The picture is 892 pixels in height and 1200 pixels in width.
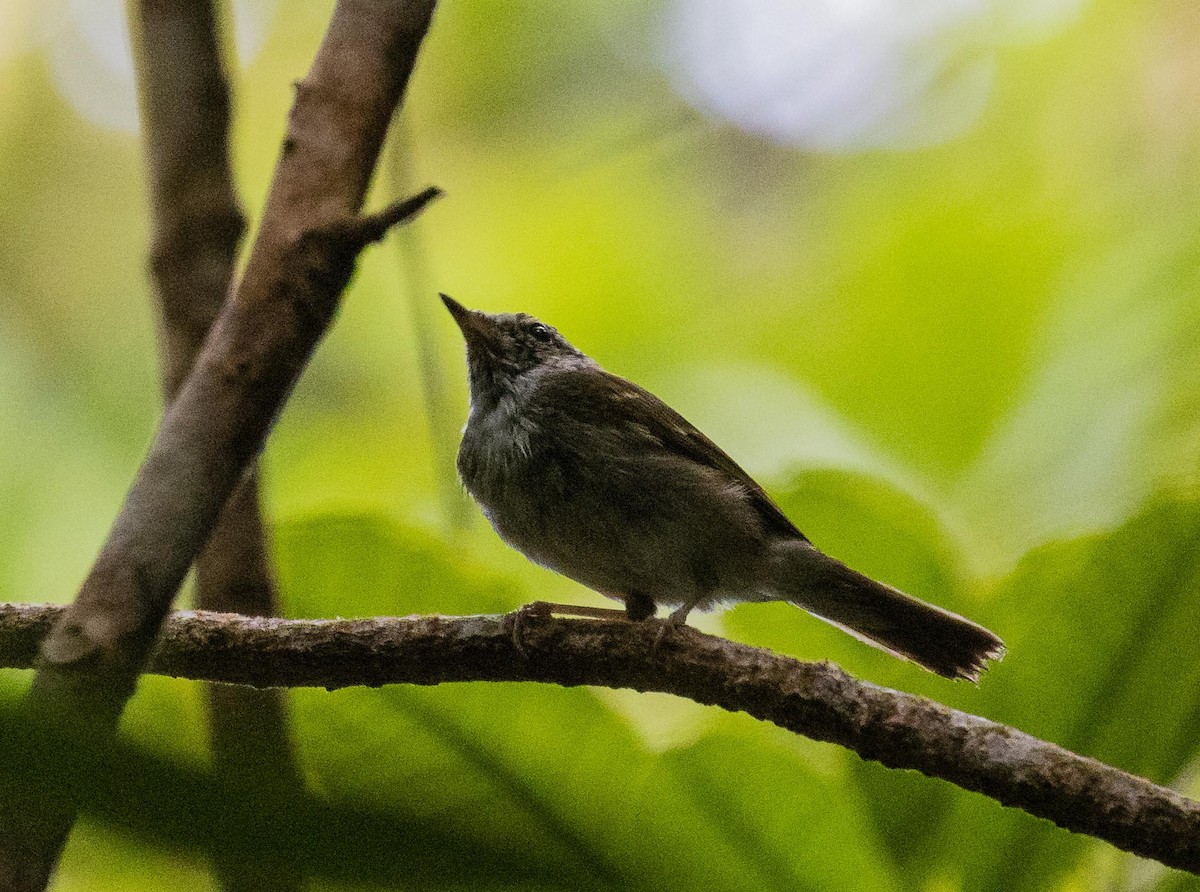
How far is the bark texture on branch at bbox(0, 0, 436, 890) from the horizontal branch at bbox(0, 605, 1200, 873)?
0.60m

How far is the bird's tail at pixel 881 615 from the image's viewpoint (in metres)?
2.93

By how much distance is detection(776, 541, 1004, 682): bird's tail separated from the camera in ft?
9.61

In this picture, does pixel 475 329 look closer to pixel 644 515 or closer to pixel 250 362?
pixel 644 515

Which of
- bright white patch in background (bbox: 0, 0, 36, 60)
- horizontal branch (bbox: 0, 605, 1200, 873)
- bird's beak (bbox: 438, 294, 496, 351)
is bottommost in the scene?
horizontal branch (bbox: 0, 605, 1200, 873)

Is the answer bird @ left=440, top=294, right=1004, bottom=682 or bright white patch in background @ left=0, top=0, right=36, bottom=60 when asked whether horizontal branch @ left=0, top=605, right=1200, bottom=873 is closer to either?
bird @ left=440, top=294, right=1004, bottom=682

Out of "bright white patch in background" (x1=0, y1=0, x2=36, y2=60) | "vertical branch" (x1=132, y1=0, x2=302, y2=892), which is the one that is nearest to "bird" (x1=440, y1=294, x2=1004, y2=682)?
"vertical branch" (x1=132, y1=0, x2=302, y2=892)

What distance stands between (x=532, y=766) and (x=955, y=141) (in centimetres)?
511

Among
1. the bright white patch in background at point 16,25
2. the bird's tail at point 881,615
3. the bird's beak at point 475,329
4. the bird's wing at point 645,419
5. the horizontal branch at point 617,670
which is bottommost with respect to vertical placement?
the horizontal branch at point 617,670

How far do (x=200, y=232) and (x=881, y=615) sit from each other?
2.17 metres

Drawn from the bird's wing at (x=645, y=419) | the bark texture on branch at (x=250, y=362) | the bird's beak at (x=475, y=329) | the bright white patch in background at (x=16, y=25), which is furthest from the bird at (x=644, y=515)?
the bright white patch in background at (x=16, y=25)

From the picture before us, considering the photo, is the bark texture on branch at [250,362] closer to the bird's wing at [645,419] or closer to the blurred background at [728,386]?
the blurred background at [728,386]

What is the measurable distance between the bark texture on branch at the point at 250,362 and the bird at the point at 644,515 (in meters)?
1.52

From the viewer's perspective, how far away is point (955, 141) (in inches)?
243

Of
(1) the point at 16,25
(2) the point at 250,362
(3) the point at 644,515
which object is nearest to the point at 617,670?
(2) the point at 250,362
